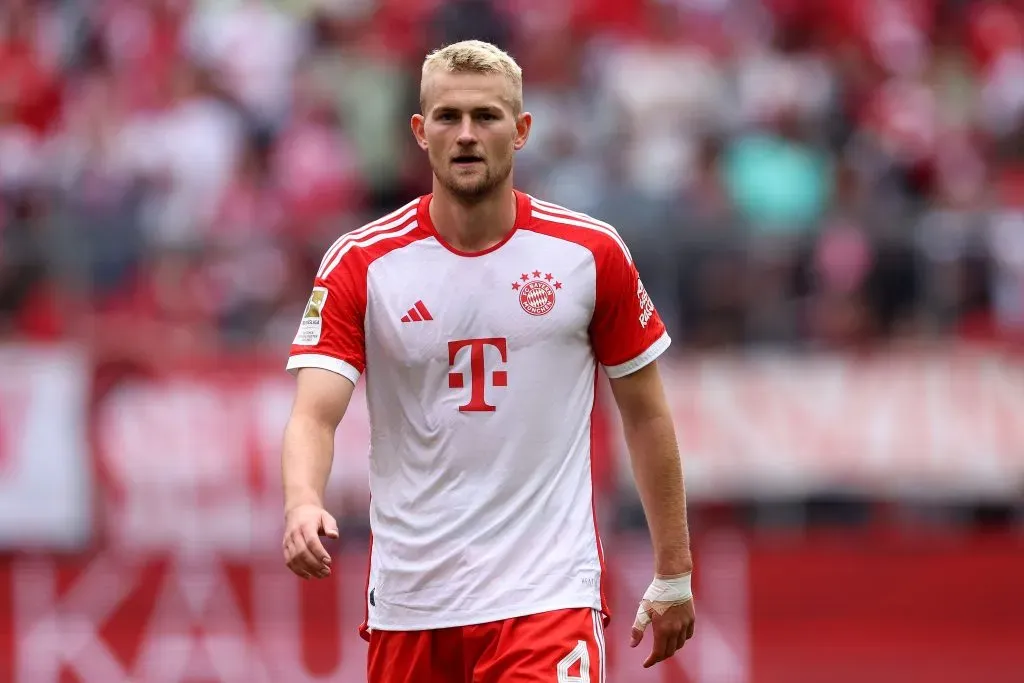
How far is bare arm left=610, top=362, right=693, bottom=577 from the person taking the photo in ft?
19.6

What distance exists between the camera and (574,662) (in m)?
5.70

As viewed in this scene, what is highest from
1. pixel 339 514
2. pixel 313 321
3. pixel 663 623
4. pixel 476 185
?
pixel 476 185

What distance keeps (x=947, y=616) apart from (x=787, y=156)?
11.3 feet

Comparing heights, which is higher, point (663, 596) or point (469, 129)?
point (469, 129)

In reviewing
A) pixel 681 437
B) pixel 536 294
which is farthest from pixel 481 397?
pixel 681 437

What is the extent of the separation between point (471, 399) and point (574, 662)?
0.87m

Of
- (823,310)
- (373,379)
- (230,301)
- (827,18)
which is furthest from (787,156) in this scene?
(373,379)

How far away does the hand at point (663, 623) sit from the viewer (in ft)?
19.6

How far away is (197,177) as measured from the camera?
13.8 m

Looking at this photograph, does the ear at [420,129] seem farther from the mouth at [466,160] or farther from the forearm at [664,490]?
the forearm at [664,490]

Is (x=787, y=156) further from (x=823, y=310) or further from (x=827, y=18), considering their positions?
(x=827, y=18)

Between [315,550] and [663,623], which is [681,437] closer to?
[663,623]

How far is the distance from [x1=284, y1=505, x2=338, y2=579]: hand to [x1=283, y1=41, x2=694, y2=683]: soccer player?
42 centimetres

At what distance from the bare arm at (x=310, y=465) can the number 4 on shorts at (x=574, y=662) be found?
83cm
